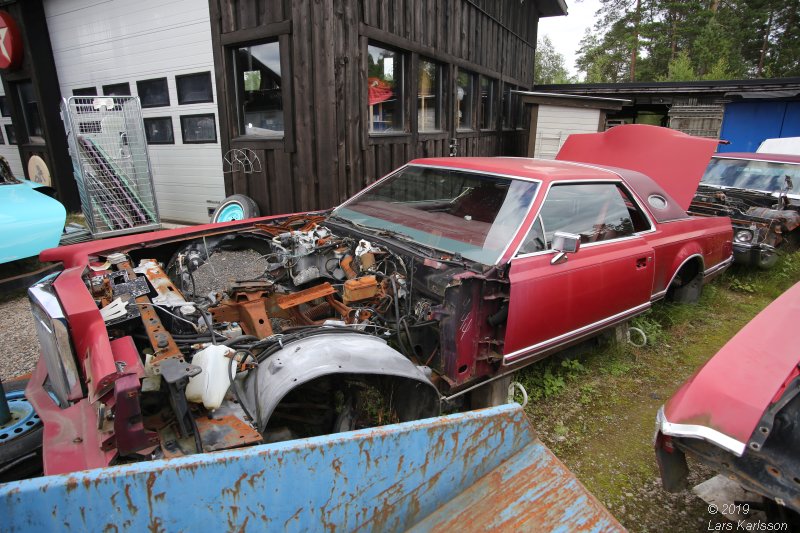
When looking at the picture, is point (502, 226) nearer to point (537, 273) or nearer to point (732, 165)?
point (537, 273)

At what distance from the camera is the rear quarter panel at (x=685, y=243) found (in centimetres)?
389

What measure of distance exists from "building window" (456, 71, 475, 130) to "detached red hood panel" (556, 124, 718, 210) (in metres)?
4.86

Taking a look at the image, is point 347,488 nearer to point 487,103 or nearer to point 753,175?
point 753,175

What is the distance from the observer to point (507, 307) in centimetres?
272

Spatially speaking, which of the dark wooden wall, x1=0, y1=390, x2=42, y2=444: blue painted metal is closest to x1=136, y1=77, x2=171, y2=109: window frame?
the dark wooden wall

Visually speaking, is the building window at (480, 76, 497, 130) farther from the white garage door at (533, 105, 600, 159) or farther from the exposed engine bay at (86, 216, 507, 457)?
the exposed engine bay at (86, 216, 507, 457)

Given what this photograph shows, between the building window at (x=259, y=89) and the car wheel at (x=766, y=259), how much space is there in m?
6.42

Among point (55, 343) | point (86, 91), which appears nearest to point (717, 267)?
point (55, 343)

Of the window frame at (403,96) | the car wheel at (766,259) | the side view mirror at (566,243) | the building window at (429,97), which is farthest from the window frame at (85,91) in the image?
the car wheel at (766,259)

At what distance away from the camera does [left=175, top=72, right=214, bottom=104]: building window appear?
276 inches

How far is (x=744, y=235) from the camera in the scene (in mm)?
5656

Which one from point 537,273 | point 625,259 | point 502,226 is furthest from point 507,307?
point 625,259

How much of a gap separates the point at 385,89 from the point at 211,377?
20.1ft

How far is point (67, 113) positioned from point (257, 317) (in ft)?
18.9
